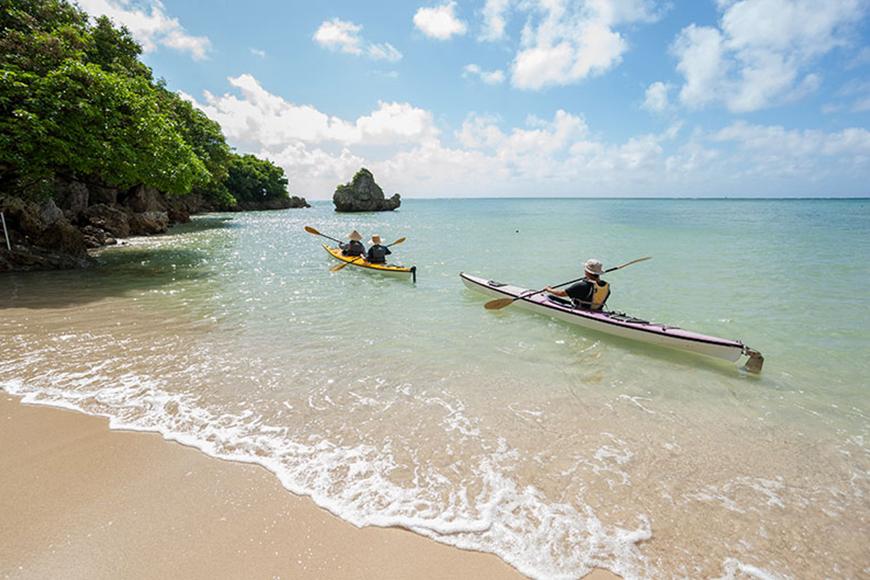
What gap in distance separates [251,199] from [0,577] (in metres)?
80.5

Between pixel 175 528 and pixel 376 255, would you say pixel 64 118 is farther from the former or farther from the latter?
pixel 175 528

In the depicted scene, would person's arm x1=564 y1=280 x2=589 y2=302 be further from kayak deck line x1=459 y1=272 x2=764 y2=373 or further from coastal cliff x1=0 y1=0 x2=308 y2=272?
coastal cliff x1=0 y1=0 x2=308 y2=272

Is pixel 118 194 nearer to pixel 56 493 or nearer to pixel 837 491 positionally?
pixel 56 493

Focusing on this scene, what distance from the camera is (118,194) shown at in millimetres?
28953

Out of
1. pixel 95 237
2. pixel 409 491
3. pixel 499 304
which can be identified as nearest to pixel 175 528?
pixel 409 491

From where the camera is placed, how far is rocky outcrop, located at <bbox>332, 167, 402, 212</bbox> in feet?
266

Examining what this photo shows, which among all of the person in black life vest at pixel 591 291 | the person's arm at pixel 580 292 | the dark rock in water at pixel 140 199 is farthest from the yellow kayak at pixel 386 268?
the dark rock in water at pixel 140 199

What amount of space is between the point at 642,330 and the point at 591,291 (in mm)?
1417

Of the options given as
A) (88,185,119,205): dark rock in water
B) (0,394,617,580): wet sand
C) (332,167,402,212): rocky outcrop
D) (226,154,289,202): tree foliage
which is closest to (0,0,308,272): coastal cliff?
(88,185,119,205): dark rock in water

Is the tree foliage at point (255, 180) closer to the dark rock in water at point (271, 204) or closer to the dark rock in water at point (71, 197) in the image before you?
the dark rock in water at point (271, 204)

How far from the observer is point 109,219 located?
22797 millimetres

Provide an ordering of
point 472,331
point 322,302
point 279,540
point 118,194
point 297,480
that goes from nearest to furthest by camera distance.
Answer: point 279,540
point 297,480
point 472,331
point 322,302
point 118,194

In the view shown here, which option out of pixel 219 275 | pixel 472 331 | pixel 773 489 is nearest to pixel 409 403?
pixel 472 331

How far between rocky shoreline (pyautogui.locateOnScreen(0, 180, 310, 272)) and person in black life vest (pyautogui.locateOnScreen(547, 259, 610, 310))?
638 inches
